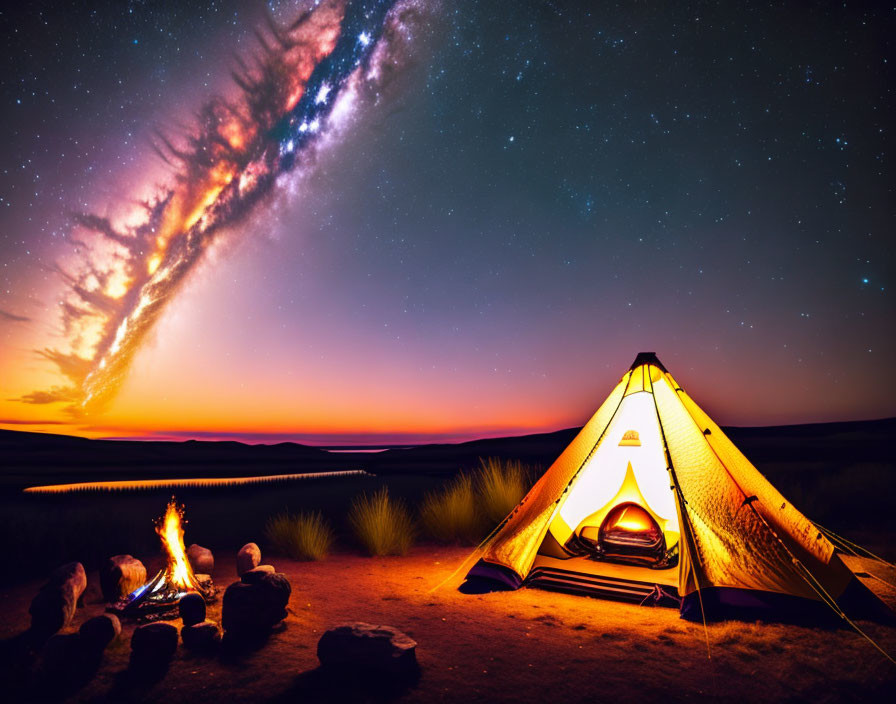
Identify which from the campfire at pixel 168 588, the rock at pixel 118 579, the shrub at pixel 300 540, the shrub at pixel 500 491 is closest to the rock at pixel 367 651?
the campfire at pixel 168 588

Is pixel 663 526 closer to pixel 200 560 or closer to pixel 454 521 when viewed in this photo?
pixel 454 521

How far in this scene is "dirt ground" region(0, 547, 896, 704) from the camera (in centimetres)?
341

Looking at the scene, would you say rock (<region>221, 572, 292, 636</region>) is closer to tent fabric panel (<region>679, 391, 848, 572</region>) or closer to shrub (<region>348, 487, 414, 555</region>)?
shrub (<region>348, 487, 414, 555</region>)

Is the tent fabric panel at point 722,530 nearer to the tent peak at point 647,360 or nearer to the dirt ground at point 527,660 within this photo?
the dirt ground at point 527,660

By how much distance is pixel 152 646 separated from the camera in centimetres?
385

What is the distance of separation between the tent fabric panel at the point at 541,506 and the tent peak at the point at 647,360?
0.17 metres

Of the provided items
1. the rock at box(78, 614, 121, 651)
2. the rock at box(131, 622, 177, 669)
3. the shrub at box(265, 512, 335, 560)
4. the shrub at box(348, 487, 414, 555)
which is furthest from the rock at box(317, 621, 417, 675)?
the shrub at box(348, 487, 414, 555)

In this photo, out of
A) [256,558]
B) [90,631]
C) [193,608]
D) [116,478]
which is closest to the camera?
[90,631]

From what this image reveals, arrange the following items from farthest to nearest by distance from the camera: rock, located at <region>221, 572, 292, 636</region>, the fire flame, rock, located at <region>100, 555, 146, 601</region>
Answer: rock, located at <region>100, 555, 146, 601</region>
the fire flame
rock, located at <region>221, 572, 292, 636</region>

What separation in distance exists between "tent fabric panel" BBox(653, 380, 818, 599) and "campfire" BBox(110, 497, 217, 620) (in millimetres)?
4918

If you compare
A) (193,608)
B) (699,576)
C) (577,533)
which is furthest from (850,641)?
(193,608)

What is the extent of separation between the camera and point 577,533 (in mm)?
7082

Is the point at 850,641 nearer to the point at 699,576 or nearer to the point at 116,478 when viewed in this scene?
the point at 699,576

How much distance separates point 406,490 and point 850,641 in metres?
14.4
